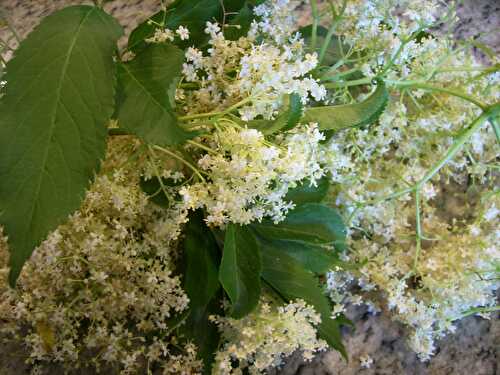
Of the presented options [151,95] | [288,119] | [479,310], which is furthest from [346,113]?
[479,310]

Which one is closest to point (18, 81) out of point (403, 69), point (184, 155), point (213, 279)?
point (184, 155)

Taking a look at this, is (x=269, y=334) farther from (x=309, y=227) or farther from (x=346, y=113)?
(x=346, y=113)

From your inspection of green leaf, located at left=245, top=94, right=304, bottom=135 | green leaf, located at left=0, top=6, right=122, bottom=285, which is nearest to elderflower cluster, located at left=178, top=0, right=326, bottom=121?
green leaf, located at left=245, top=94, right=304, bottom=135

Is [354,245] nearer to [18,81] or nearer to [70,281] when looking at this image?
[70,281]

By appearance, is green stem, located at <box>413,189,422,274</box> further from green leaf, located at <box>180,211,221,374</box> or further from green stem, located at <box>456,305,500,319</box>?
green leaf, located at <box>180,211,221,374</box>

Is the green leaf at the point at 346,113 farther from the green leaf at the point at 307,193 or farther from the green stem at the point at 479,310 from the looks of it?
the green stem at the point at 479,310

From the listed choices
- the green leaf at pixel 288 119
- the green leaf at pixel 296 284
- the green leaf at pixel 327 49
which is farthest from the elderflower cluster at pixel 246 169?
the green leaf at pixel 327 49

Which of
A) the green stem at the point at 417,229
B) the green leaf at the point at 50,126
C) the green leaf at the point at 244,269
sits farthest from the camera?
the green stem at the point at 417,229
